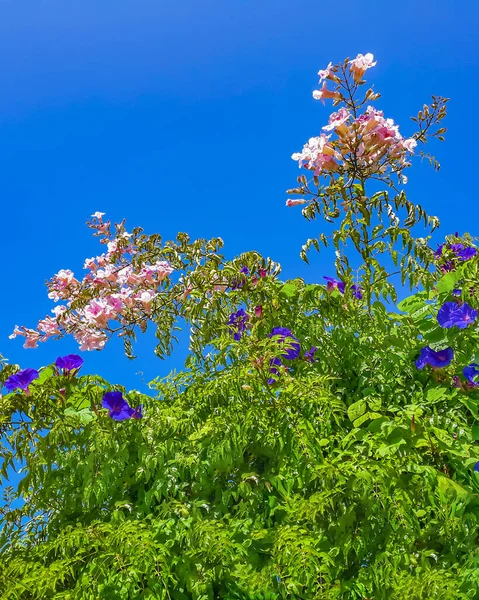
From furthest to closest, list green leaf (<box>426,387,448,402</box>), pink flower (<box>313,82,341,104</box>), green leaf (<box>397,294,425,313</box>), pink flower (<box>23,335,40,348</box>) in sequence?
pink flower (<box>23,335,40,348</box>) → pink flower (<box>313,82,341,104</box>) → green leaf (<box>397,294,425,313</box>) → green leaf (<box>426,387,448,402</box>)

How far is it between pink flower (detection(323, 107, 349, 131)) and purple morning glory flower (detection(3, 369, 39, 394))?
6.53 ft

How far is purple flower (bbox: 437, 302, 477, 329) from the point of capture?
8.60ft

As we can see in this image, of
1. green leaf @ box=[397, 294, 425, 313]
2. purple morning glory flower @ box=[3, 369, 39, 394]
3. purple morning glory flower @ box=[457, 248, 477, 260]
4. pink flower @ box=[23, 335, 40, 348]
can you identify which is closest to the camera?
purple morning glory flower @ box=[3, 369, 39, 394]

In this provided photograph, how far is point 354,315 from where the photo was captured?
3230mm

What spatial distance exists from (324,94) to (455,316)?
5.33 feet

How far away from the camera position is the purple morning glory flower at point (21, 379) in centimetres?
289

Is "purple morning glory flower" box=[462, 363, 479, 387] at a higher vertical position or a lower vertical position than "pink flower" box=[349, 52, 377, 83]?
lower

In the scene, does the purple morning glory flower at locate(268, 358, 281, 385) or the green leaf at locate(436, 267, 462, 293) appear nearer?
the purple morning glory flower at locate(268, 358, 281, 385)

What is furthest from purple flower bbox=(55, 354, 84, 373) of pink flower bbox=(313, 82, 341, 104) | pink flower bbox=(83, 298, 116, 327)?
pink flower bbox=(313, 82, 341, 104)

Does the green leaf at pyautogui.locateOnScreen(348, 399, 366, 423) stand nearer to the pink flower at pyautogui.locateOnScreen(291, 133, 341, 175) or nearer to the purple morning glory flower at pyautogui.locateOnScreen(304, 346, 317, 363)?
the purple morning glory flower at pyautogui.locateOnScreen(304, 346, 317, 363)

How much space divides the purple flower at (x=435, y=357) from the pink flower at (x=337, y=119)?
135 cm

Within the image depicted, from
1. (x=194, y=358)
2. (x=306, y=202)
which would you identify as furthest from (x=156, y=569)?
(x=306, y=202)

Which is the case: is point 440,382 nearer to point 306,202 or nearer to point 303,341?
point 303,341

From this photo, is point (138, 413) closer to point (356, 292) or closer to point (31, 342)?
point (356, 292)
